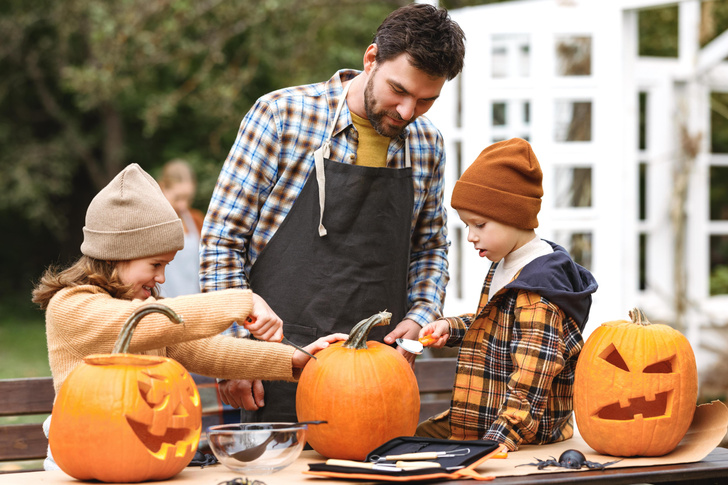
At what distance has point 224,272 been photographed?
2.53m

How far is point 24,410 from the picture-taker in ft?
9.82

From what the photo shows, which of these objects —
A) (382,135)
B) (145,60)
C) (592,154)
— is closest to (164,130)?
(145,60)

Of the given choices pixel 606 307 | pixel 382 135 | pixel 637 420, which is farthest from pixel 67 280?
pixel 606 307

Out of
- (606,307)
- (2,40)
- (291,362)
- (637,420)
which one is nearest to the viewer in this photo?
(637,420)

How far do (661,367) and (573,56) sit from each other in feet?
13.7

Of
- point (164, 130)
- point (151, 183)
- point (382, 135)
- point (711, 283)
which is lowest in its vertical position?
point (711, 283)

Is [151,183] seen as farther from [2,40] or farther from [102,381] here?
[2,40]

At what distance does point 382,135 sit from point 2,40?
462 inches

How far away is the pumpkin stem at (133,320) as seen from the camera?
190 centimetres

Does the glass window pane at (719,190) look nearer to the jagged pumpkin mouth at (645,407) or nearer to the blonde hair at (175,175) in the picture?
the blonde hair at (175,175)

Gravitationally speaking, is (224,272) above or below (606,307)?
above

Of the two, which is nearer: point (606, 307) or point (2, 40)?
point (606, 307)

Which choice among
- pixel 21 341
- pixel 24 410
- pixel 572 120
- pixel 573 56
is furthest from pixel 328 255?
pixel 21 341

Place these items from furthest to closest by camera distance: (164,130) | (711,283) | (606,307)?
(164,130), (711,283), (606,307)
